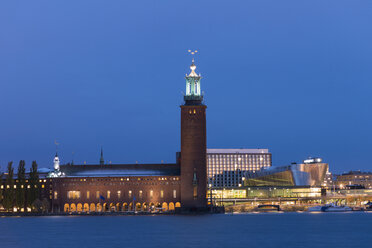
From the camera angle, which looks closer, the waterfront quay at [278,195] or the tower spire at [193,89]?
the tower spire at [193,89]

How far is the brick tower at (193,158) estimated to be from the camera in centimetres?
13538

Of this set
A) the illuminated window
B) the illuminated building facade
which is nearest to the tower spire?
the illuminated building facade

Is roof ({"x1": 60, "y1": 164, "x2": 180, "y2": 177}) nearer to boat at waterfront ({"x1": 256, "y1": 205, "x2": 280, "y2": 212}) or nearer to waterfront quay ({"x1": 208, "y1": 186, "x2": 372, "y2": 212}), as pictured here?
waterfront quay ({"x1": 208, "y1": 186, "x2": 372, "y2": 212})

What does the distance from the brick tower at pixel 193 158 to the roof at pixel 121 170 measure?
11221 mm

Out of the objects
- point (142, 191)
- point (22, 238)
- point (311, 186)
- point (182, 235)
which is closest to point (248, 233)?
point (182, 235)

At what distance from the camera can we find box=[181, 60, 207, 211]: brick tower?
444ft

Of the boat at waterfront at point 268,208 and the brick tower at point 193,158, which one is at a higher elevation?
the brick tower at point 193,158

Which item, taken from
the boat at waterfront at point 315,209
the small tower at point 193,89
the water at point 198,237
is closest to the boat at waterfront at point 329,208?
the boat at waterfront at point 315,209

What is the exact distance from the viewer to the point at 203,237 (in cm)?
7306

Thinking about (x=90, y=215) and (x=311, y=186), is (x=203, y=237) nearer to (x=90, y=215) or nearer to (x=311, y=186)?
(x=90, y=215)

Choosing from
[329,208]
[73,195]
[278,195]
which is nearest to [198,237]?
[73,195]

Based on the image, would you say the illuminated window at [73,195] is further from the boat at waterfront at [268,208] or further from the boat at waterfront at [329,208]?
the boat at waterfront at [329,208]

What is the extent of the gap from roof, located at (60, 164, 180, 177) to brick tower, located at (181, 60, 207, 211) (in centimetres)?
1122

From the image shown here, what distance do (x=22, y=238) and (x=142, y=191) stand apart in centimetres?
7138
